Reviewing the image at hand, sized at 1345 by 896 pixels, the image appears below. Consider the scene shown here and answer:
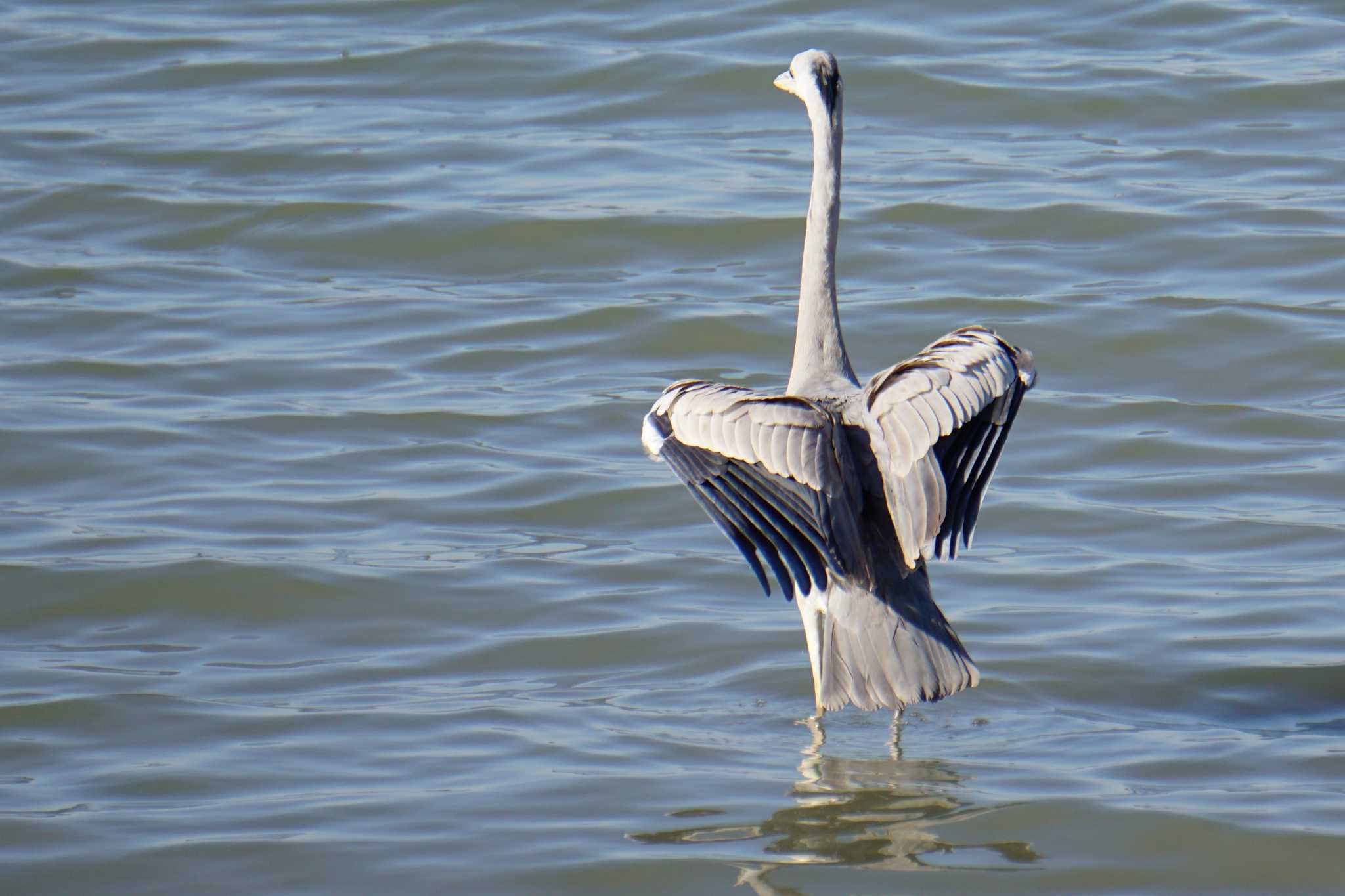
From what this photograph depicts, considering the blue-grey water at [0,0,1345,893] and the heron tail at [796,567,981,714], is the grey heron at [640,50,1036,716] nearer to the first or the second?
the heron tail at [796,567,981,714]

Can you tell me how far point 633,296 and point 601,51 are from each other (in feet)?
16.4

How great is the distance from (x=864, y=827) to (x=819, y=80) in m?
2.81

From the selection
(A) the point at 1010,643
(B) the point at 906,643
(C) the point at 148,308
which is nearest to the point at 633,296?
(C) the point at 148,308

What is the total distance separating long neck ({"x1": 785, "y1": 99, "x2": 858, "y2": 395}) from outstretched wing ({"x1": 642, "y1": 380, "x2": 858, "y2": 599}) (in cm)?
84

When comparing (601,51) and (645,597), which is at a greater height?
(601,51)

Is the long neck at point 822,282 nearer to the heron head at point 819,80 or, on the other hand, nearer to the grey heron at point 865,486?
the heron head at point 819,80

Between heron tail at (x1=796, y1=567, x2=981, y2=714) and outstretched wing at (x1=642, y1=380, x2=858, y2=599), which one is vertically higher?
outstretched wing at (x1=642, y1=380, x2=858, y2=599)

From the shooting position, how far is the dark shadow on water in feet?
17.8

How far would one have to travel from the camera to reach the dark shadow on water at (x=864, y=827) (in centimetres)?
542

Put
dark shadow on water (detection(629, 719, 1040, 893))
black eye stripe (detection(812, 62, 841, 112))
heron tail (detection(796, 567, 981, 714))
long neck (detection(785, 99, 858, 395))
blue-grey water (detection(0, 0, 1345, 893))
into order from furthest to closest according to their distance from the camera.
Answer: black eye stripe (detection(812, 62, 841, 112)) < long neck (detection(785, 99, 858, 395)) < heron tail (detection(796, 567, 981, 714)) < blue-grey water (detection(0, 0, 1345, 893)) < dark shadow on water (detection(629, 719, 1040, 893))

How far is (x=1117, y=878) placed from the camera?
17.5 feet

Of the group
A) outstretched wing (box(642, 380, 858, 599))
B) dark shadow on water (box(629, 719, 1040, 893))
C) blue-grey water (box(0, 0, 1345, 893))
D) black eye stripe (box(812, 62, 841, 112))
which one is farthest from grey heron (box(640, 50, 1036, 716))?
black eye stripe (box(812, 62, 841, 112))

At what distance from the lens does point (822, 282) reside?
6.96m

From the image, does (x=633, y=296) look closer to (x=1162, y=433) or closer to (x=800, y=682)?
(x=1162, y=433)
